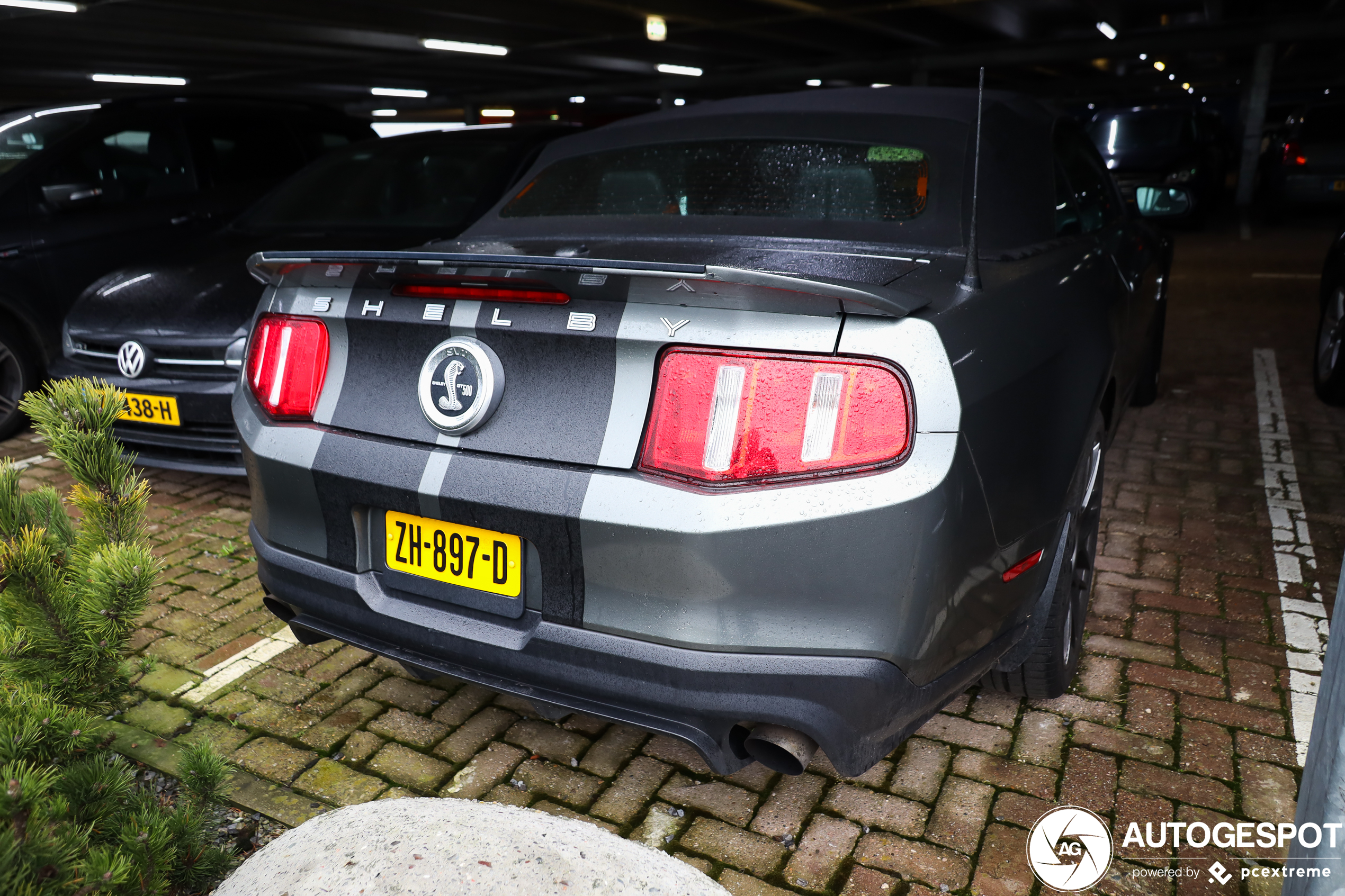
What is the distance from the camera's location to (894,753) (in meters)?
2.55

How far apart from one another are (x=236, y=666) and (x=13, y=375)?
11.6 feet

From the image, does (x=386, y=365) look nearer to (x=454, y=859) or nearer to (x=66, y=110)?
(x=454, y=859)

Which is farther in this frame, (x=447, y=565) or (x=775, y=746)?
(x=447, y=565)

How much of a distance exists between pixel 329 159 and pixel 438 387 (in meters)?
4.25

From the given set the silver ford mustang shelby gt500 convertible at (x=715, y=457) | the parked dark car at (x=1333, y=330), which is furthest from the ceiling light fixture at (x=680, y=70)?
the silver ford mustang shelby gt500 convertible at (x=715, y=457)

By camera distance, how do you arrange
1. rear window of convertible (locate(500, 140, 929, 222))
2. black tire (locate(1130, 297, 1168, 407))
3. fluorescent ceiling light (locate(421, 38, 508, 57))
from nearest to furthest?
rear window of convertible (locate(500, 140, 929, 222)), black tire (locate(1130, 297, 1168, 407)), fluorescent ceiling light (locate(421, 38, 508, 57))

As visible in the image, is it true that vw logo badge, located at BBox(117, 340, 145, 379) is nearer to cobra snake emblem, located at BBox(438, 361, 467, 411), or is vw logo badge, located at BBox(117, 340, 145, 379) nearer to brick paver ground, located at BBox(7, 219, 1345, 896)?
brick paver ground, located at BBox(7, 219, 1345, 896)

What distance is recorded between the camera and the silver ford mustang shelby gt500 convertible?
1.75 metres

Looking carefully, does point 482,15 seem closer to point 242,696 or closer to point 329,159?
point 329,159

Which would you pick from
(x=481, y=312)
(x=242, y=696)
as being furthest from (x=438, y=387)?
(x=242, y=696)

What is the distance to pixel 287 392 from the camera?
Result: 2.31 metres

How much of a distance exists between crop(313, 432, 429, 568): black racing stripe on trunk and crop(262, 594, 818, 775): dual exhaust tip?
0.81 metres

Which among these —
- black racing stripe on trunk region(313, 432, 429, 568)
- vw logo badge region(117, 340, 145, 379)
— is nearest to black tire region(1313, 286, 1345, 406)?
black racing stripe on trunk region(313, 432, 429, 568)

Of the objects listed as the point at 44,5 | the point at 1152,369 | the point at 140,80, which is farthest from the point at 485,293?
the point at 140,80
